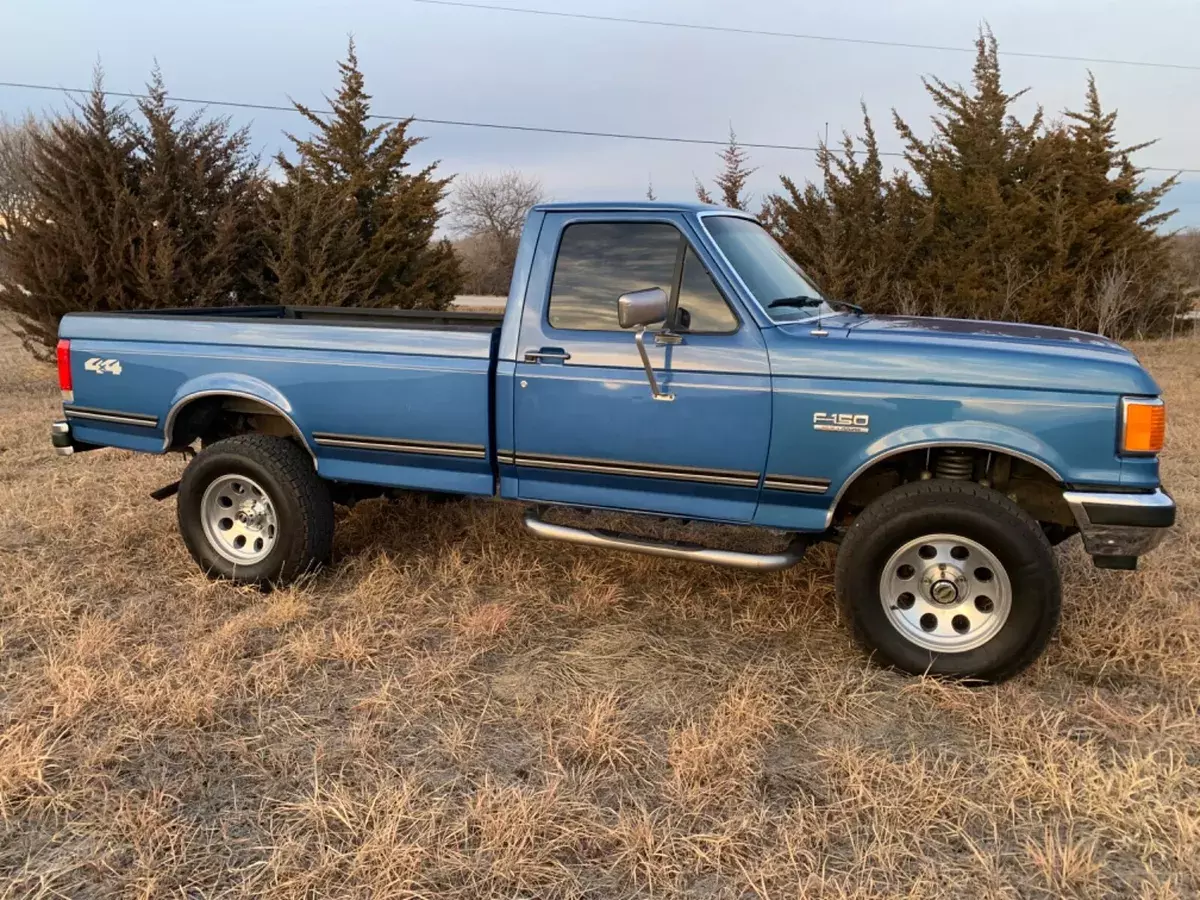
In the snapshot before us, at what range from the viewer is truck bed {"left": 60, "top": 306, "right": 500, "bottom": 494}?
4250mm

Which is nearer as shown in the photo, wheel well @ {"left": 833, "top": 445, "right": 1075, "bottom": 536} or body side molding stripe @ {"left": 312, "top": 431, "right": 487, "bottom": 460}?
wheel well @ {"left": 833, "top": 445, "right": 1075, "bottom": 536}

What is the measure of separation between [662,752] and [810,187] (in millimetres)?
15072

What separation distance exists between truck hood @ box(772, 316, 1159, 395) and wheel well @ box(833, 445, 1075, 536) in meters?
0.35

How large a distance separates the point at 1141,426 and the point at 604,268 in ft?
7.66

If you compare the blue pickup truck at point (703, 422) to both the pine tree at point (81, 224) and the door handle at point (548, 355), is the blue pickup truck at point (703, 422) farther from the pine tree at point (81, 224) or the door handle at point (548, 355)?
the pine tree at point (81, 224)

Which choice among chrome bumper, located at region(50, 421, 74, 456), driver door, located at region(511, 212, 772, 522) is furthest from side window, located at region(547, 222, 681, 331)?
chrome bumper, located at region(50, 421, 74, 456)

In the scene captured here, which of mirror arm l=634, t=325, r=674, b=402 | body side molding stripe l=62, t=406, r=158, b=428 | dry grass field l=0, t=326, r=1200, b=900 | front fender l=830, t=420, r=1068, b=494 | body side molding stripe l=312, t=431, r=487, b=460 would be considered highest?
mirror arm l=634, t=325, r=674, b=402

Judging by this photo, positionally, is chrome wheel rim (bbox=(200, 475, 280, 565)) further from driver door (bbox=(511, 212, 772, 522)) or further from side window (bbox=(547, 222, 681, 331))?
side window (bbox=(547, 222, 681, 331))

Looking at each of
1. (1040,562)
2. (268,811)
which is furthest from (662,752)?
(1040,562)

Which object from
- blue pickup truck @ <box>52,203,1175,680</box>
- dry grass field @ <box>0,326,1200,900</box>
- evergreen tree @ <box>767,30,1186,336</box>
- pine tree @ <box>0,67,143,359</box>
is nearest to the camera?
dry grass field @ <box>0,326,1200,900</box>

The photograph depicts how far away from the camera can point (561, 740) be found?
3215 millimetres

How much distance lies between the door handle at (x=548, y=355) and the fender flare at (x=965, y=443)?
1.37m

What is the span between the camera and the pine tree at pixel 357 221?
42.3ft

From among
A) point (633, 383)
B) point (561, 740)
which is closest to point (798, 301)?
point (633, 383)
